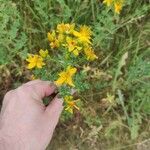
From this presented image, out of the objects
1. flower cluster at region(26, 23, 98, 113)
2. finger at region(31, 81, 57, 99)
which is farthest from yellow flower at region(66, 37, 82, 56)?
finger at region(31, 81, 57, 99)

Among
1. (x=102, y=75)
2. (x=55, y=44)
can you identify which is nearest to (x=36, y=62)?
(x=55, y=44)

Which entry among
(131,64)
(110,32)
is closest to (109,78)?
(131,64)

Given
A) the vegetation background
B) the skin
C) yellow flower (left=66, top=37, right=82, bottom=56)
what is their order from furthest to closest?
1. the vegetation background
2. the skin
3. yellow flower (left=66, top=37, right=82, bottom=56)

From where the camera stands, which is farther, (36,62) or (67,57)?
(36,62)

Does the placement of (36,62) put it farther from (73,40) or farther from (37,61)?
(73,40)

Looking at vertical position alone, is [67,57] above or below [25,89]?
above

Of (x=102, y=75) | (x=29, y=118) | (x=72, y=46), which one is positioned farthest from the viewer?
(x=102, y=75)

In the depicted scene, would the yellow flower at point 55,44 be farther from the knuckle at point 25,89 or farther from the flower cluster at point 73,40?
the knuckle at point 25,89

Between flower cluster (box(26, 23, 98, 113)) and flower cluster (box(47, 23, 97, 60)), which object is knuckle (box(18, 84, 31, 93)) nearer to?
flower cluster (box(26, 23, 98, 113))
